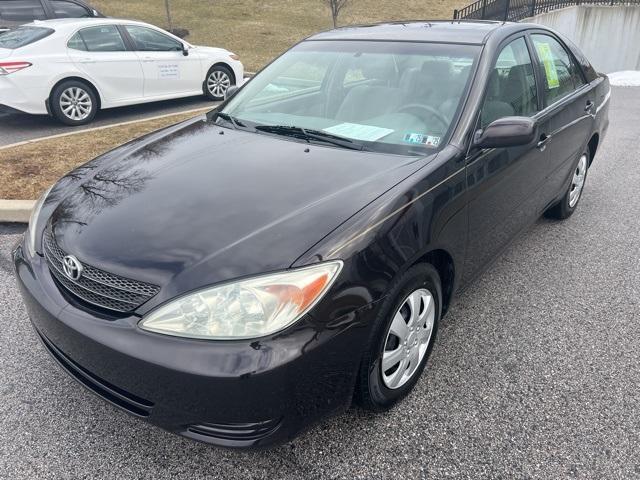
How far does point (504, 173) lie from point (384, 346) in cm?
135

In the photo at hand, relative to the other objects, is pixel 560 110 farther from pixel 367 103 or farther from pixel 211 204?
pixel 211 204

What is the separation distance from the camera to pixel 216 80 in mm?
8828

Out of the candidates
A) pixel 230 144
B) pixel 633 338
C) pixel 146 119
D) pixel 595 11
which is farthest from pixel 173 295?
pixel 595 11

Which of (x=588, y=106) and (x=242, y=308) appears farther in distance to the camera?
(x=588, y=106)

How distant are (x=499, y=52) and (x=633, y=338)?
1.83m

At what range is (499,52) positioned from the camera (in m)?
3.00

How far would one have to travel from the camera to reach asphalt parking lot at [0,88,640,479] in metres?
2.11

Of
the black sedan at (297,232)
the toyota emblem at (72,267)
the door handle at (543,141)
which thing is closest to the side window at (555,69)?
the black sedan at (297,232)

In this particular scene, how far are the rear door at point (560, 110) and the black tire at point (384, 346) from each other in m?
1.61

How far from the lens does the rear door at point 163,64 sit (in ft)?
25.5

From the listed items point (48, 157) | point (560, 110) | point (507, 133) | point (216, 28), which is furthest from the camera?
point (216, 28)

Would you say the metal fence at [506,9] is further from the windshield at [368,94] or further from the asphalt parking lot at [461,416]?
the asphalt parking lot at [461,416]

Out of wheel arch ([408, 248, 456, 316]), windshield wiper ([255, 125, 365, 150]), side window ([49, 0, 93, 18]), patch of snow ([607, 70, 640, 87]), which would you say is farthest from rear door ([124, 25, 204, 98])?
patch of snow ([607, 70, 640, 87])

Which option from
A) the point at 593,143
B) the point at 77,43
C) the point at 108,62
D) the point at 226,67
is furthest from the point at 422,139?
the point at 226,67
